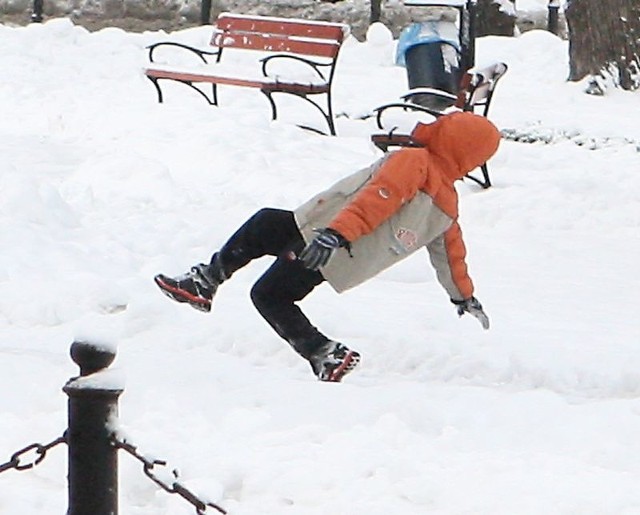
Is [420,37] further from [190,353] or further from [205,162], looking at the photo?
[190,353]

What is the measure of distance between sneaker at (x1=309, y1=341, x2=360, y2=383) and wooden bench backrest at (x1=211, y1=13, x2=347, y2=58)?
7058mm

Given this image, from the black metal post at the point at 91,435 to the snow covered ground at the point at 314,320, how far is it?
0.21ft

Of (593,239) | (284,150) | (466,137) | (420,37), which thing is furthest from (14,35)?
(466,137)

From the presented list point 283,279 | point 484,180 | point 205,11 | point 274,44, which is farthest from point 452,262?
point 205,11

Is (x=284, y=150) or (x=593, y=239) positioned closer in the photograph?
(x=593, y=239)

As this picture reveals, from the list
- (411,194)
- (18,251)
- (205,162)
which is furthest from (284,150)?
(411,194)

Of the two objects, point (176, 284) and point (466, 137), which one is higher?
point (466, 137)

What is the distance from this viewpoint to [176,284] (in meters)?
5.82

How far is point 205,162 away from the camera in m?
9.92

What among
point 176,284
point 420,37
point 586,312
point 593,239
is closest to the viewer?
point 176,284

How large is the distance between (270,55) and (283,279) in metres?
7.73

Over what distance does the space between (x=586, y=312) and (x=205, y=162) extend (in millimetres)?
3581

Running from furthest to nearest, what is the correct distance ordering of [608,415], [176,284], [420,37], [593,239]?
[420,37] → [593,239] → [176,284] → [608,415]

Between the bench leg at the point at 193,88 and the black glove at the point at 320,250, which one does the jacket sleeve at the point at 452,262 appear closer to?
the black glove at the point at 320,250
